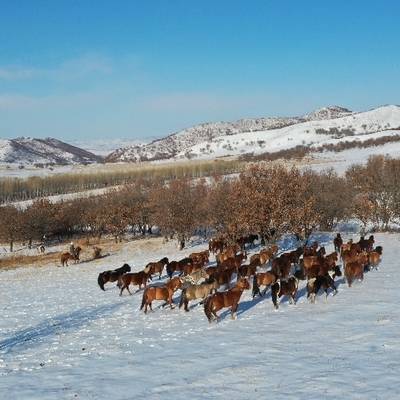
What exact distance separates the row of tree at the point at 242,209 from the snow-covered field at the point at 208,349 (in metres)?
11.2

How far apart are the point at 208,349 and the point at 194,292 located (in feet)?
16.0

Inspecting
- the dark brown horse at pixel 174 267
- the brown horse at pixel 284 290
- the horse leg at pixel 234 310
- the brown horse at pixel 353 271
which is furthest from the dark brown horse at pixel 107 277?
the brown horse at pixel 353 271

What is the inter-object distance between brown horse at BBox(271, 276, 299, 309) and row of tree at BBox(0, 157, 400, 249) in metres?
13.8

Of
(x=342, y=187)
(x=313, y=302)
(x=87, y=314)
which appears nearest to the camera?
(x=313, y=302)

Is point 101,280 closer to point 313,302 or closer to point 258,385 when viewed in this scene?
point 313,302

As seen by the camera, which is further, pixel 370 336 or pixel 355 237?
pixel 355 237

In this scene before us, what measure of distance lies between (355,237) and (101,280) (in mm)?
21622

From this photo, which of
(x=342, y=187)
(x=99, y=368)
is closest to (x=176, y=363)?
(x=99, y=368)

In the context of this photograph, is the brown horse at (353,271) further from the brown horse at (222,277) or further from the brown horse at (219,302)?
the brown horse at (219,302)

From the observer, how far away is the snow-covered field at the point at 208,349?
10.9m

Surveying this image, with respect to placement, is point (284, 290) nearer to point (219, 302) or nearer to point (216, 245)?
point (219, 302)

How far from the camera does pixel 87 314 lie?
1994cm

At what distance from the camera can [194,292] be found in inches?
736

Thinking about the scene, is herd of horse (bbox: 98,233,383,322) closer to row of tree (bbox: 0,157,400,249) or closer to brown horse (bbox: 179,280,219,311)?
brown horse (bbox: 179,280,219,311)
